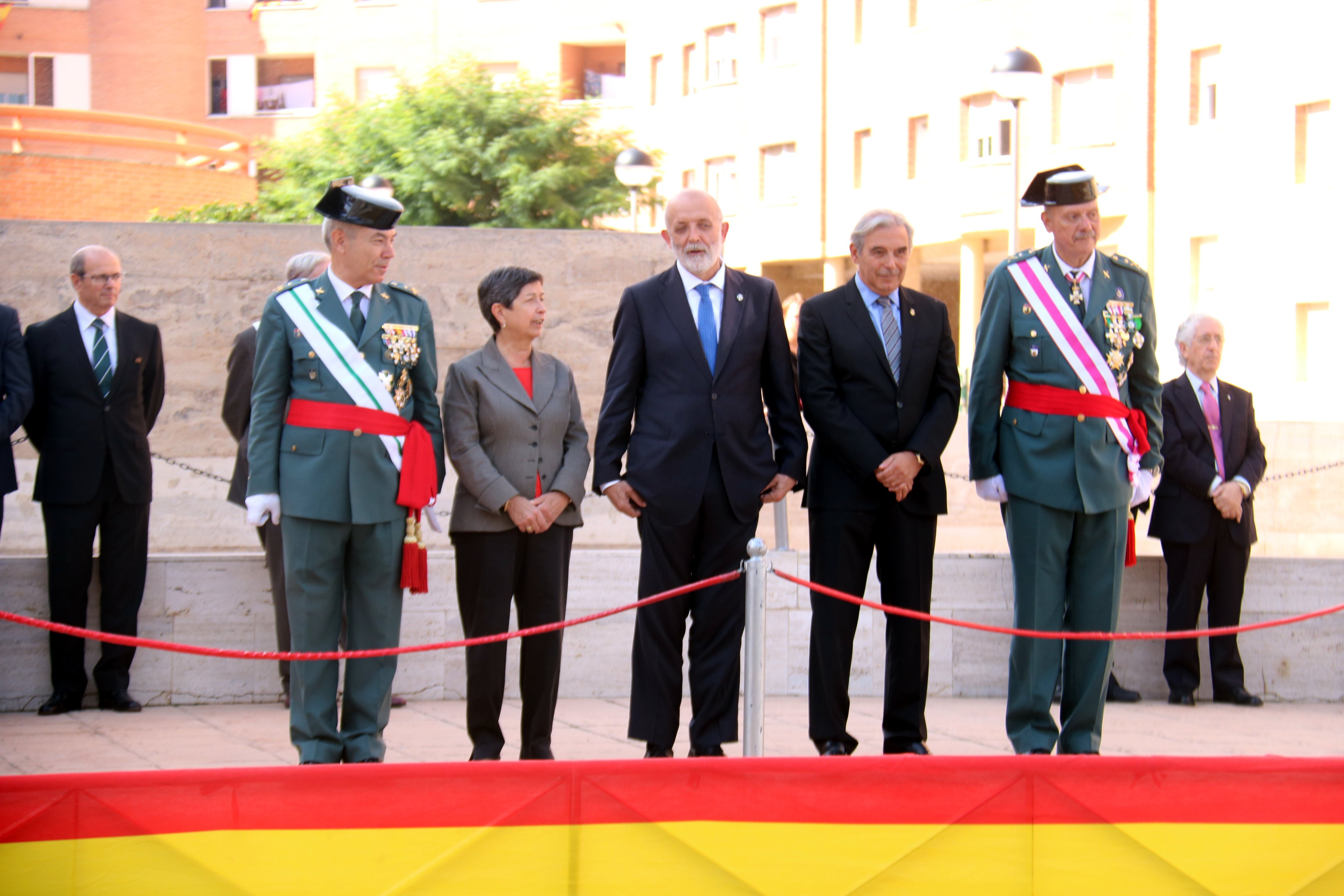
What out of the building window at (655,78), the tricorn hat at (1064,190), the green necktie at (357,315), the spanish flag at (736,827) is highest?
the building window at (655,78)

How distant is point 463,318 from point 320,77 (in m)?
30.0

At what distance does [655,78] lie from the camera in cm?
3397

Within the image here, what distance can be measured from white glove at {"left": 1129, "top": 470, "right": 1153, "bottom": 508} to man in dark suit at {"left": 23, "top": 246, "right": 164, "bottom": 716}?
3990 millimetres

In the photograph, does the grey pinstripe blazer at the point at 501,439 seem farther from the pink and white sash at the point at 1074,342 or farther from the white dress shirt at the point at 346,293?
the pink and white sash at the point at 1074,342

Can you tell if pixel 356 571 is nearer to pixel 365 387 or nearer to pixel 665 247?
pixel 365 387

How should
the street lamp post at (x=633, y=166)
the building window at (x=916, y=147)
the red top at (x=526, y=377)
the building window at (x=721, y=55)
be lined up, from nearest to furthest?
the red top at (x=526, y=377) < the street lamp post at (x=633, y=166) < the building window at (x=916, y=147) < the building window at (x=721, y=55)

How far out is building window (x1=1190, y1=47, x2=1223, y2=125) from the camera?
75.1 ft

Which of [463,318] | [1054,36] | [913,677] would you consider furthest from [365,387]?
[1054,36]

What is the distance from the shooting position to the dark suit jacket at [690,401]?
191 inches

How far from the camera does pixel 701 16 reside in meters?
32.2

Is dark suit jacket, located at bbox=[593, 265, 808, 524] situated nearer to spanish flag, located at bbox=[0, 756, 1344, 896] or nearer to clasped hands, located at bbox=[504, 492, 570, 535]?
clasped hands, located at bbox=[504, 492, 570, 535]

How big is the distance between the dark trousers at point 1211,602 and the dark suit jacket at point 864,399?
2093mm

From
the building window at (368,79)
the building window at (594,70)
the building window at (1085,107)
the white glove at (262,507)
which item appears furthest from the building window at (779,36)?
the white glove at (262,507)

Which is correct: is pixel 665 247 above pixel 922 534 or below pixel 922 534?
above
